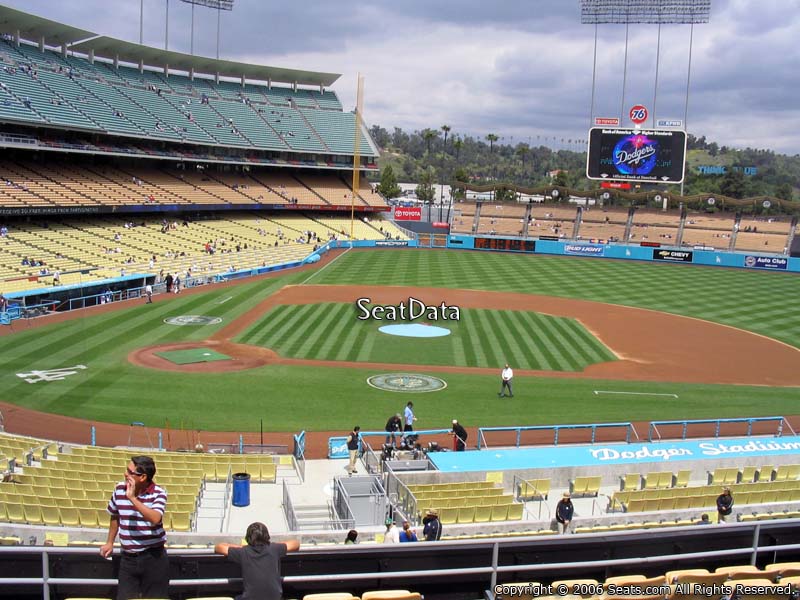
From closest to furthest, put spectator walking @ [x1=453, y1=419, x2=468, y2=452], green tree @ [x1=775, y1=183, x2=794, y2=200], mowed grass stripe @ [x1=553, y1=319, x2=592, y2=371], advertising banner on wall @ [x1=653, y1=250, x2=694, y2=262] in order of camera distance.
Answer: spectator walking @ [x1=453, y1=419, x2=468, y2=452] < mowed grass stripe @ [x1=553, y1=319, x2=592, y2=371] < advertising banner on wall @ [x1=653, y1=250, x2=694, y2=262] < green tree @ [x1=775, y1=183, x2=794, y2=200]

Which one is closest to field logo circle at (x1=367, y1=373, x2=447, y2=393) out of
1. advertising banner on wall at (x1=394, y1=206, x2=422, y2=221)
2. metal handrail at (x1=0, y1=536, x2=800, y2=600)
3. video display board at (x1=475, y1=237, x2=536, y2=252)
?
metal handrail at (x1=0, y1=536, x2=800, y2=600)

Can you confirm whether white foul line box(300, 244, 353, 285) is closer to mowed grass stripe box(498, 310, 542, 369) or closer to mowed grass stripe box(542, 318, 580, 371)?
mowed grass stripe box(498, 310, 542, 369)

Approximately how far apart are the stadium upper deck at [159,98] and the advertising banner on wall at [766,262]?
47232 mm

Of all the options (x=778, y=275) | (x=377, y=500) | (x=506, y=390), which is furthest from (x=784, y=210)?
(x=377, y=500)

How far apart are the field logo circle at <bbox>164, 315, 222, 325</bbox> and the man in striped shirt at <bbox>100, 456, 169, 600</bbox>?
3114 cm

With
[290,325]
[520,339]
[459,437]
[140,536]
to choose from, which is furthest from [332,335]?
[140,536]

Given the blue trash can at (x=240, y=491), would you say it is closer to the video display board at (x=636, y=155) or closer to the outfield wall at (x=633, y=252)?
the video display board at (x=636, y=155)

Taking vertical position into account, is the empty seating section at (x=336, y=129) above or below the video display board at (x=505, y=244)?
above

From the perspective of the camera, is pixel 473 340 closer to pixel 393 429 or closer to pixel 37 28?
pixel 393 429

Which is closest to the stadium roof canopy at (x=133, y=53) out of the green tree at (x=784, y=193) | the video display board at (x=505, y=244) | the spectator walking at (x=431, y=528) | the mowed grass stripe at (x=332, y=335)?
the video display board at (x=505, y=244)

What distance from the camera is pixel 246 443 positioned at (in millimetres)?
20422

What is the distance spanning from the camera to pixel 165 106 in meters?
73.6

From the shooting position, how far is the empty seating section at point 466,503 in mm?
13828

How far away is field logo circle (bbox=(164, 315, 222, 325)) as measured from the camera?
3609 centimetres
